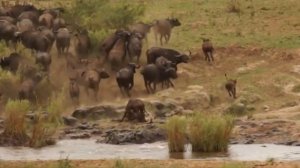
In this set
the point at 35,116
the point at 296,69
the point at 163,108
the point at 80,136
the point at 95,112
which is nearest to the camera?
the point at 35,116

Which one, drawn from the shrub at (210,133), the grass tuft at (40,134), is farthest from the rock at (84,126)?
the shrub at (210,133)

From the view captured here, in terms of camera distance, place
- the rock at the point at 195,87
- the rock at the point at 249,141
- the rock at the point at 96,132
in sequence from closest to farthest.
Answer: the rock at the point at 249,141, the rock at the point at 96,132, the rock at the point at 195,87

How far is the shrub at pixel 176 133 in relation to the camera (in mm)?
16656

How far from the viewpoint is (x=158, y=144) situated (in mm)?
18578

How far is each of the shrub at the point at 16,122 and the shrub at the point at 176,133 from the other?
12.1ft

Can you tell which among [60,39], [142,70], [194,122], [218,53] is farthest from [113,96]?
[194,122]

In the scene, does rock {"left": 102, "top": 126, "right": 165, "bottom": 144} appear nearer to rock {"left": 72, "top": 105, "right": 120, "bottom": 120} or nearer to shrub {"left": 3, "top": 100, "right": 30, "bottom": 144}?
shrub {"left": 3, "top": 100, "right": 30, "bottom": 144}

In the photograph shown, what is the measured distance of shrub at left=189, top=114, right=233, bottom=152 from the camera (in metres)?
16.7

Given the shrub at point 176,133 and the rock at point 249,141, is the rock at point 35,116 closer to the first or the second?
the shrub at point 176,133

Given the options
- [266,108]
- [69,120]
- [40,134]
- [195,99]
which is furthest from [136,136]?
[266,108]

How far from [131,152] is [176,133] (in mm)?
1272

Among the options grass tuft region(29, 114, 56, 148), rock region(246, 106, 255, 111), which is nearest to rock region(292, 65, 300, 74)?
rock region(246, 106, 255, 111)

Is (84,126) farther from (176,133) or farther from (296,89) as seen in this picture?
(296,89)

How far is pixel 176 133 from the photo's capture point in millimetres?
16672
